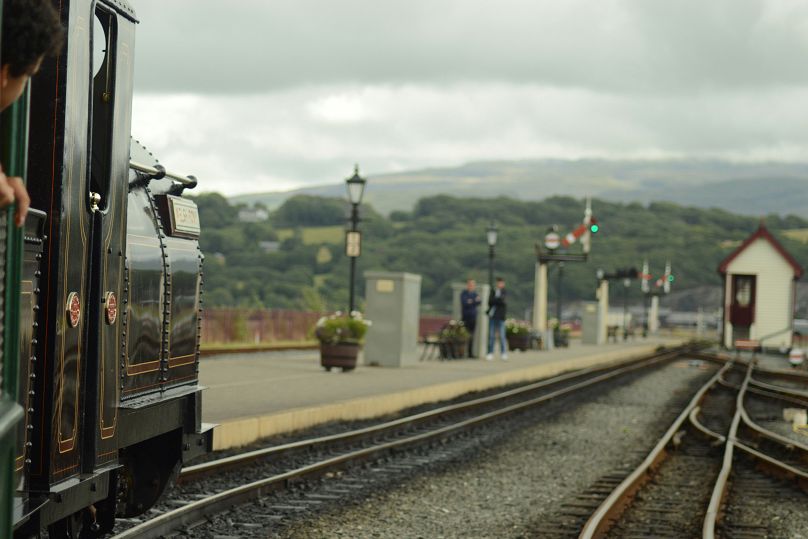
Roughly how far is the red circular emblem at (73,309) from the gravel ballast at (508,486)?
353 cm

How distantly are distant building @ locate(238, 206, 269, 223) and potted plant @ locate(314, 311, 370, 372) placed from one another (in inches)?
4095

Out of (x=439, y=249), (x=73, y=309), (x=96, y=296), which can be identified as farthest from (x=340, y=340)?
(x=439, y=249)

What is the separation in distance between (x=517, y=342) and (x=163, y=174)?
35.9 metres

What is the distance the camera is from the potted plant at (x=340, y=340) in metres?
22.6

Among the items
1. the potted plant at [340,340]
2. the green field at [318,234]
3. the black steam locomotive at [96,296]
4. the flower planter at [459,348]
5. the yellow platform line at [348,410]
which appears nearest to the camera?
the black steam locomotive at [96,296]

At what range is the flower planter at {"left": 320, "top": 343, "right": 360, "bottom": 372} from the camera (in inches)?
891

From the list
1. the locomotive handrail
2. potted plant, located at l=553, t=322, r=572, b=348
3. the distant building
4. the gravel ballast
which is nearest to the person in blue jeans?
the gravel ballast

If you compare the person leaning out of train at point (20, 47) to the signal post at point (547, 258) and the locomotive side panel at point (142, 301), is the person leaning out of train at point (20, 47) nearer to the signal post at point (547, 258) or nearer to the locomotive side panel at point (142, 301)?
the locomotive side panel at point (142, 301)

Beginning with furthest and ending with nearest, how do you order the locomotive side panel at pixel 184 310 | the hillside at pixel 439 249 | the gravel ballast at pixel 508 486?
1. the hillside at pixel 439 249
2. the gravel ballast at pixel 508 486
3. the locomotive side panel at pixel 184 310

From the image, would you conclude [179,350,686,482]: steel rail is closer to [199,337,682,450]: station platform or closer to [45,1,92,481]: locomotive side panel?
[199,337,682,450]: station platform

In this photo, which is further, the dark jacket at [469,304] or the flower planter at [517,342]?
the flower planter at [517,342]

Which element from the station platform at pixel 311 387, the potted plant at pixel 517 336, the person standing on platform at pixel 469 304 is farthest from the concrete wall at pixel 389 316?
the potted plant at pixel 517 336

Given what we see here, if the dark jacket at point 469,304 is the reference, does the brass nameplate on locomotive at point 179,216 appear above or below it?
above

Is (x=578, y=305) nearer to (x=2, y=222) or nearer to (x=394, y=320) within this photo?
(x=394, y=320)
